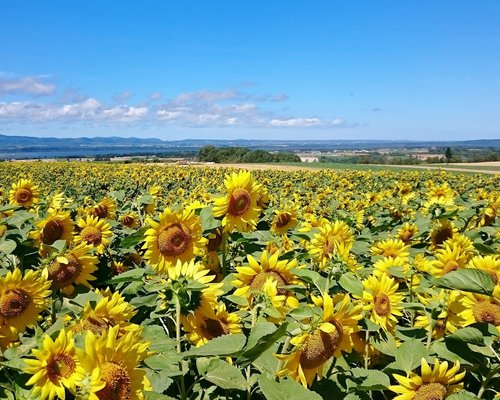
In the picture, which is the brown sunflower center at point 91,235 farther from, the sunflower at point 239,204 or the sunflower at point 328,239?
the sunflower at point 328,239

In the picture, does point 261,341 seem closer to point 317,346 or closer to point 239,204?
point 317,346

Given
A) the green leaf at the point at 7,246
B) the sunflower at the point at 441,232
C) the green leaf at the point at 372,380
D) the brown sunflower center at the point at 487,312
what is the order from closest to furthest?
the green leaf at the point at 372,380, the brown sunflower center at the point at 487,312, the green leaf at the point at 7,246, the sunflower at the point at 441,232

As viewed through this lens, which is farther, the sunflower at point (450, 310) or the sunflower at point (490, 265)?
the sunflower at point (490, 265)

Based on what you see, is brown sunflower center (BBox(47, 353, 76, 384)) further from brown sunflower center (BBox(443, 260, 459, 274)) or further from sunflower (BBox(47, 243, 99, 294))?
brown sunflower center (BBox(443, 260, 459, 274))

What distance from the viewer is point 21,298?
1.85 meters

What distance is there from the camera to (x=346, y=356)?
1876mm

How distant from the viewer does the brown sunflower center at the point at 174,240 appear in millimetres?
2232

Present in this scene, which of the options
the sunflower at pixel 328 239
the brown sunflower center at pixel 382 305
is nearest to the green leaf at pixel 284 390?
the brown sunflower center at pixel 382 305

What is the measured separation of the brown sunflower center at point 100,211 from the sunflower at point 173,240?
1.89 metres

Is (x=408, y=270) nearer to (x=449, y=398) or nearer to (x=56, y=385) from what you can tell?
(x=449, y=398)

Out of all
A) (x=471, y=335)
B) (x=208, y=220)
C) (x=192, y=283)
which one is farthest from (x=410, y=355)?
(x=208, y=220)

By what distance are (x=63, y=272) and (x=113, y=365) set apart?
3.92ft

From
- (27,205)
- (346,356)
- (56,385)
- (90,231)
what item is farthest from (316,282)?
(27,205)

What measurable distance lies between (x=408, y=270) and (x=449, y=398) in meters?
1.01
